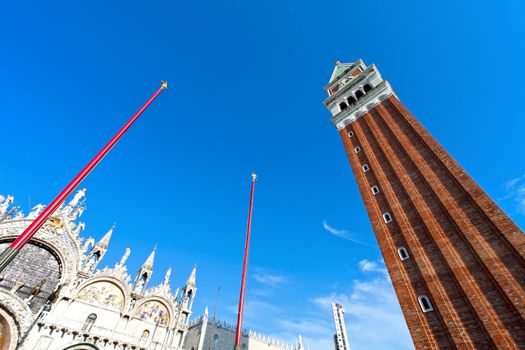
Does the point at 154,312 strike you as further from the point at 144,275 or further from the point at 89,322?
the point at 89,322

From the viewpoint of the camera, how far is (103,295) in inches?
901

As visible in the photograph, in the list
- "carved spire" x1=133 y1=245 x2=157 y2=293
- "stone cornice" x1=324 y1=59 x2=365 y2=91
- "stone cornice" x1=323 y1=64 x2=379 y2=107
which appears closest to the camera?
"carved spire" x1=133 y1=245 x2=157 y2=293

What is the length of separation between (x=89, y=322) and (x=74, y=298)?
215 cm

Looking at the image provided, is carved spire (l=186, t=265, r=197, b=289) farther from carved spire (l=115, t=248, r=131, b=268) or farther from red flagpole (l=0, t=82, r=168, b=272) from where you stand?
red flagpole (l=0, t=82, r=168, b=272)

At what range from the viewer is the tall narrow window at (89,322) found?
20.6 meters

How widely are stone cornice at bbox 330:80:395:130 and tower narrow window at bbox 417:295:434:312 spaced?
71.0 feet

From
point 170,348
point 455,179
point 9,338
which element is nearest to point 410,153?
point 455,179

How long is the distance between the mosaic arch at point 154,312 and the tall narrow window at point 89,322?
3.14m

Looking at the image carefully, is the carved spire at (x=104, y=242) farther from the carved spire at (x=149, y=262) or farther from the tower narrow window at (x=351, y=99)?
the tower narrow window at (x=351, y=99)

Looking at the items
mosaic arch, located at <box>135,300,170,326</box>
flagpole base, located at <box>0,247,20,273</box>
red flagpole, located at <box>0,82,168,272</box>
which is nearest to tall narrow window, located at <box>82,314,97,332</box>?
mosaic arch, located at <box>135,300,170,326</box>

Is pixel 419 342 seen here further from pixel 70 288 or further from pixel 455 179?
pixel 70 288

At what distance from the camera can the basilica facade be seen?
733 inches

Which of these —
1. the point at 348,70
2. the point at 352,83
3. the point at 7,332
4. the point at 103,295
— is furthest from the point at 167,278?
the point at 348,70

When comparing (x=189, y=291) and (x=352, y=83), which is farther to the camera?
(x=352, y=83)
